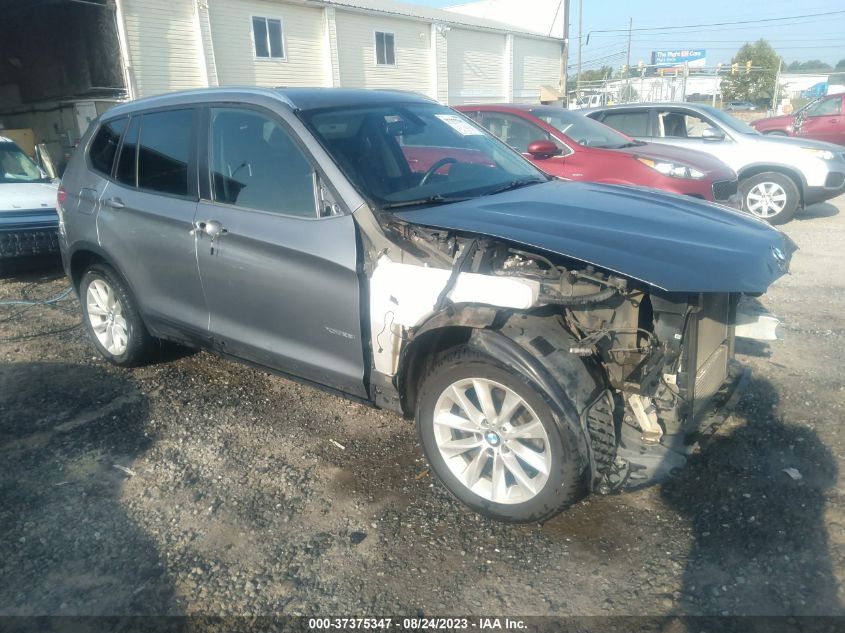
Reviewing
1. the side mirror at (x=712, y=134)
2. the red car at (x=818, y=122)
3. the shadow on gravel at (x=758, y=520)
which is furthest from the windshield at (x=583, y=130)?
the red car at (x=818, y=122)

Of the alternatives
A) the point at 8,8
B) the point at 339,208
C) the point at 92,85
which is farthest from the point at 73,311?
the point at 8,8

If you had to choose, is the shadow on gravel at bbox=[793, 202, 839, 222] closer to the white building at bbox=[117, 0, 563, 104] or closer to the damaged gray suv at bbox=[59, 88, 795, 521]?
the damaged gray suv at bbox=[59, 88, 795, 521]

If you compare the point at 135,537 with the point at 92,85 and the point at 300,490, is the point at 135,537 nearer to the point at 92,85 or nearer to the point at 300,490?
the point at 300,490

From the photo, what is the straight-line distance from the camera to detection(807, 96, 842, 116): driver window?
593 inches

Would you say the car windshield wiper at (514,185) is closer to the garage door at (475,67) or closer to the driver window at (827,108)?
the driver window at (827,108)

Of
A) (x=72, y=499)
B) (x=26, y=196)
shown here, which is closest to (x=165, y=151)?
(x=72, y=499)

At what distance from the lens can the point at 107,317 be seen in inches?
192

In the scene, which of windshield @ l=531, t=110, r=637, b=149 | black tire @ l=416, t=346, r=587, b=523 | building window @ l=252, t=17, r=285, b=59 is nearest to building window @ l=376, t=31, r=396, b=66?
building window @ l=252, t=17, r=285, b=59

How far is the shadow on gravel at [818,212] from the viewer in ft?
34.2

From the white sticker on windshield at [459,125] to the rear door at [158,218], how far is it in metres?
1.54

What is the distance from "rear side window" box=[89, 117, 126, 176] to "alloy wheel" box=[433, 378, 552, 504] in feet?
10.1

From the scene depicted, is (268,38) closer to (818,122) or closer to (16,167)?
(16,167)

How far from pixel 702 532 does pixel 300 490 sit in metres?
1.89

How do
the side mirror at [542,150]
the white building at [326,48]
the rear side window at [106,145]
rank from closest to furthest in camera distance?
the rear side window at [106,145]
the side mirror at [542,150]
the white building at [326,48]
